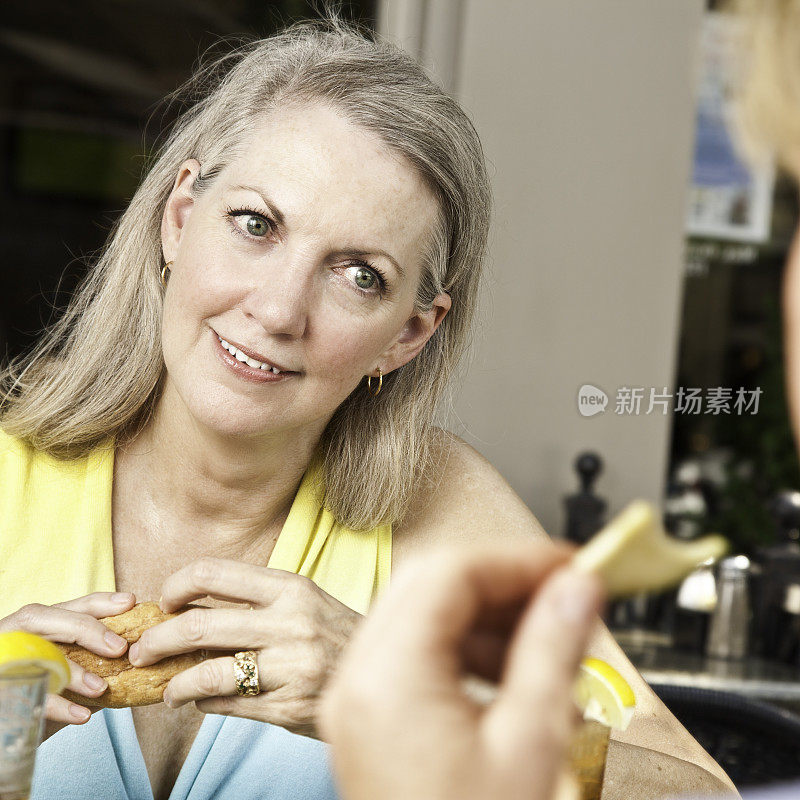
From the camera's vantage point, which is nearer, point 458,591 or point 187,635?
point 458,591

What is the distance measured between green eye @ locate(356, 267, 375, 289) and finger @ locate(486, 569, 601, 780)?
0.91 m

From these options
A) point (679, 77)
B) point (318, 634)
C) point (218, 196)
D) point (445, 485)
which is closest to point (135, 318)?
point (218, 196)

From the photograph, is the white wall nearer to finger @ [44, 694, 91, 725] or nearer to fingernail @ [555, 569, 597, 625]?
finger @ [44, 694, 91, 725]

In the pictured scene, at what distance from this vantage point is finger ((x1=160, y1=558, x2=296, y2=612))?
2.95 feet

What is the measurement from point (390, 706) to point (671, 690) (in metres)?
1.32

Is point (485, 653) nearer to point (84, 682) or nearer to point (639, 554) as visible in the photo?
point (639, 554)

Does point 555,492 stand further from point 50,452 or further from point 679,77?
point 50,452

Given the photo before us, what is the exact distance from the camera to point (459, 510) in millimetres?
1521

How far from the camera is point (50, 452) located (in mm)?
1404

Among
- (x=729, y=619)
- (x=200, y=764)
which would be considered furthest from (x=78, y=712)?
(x=729, y=619)

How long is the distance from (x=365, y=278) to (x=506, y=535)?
0.45 meters

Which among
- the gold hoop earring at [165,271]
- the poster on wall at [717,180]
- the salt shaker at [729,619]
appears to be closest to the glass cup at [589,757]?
the gold hoop earring at [165,271]

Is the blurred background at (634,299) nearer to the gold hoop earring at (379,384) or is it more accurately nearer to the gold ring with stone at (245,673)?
the gold hoop earring at (379,384)

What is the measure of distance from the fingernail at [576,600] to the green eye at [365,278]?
92 centimetres
